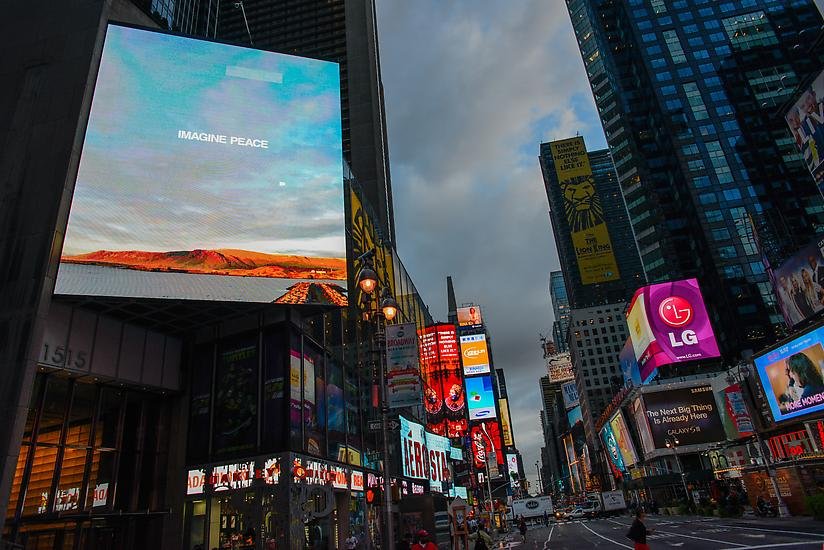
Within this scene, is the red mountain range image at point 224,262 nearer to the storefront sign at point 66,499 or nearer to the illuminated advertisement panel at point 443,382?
the storefront sign at point 66,499

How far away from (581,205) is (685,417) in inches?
3363

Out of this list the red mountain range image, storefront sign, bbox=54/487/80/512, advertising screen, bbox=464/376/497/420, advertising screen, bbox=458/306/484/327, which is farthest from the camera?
advertising screen, bbox=458/306/484/327

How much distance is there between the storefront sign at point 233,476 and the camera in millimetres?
23288

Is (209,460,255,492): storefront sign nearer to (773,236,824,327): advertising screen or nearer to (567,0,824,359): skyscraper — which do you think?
(773,236,824,327): advertising screen

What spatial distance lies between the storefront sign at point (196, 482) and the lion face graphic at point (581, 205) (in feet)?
441

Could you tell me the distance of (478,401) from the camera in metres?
85.0

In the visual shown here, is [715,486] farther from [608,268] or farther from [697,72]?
[697,72]

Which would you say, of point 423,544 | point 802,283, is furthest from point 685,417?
point 423,544

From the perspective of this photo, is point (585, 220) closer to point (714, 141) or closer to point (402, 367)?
point (714, 141)

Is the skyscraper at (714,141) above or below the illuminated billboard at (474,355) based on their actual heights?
above

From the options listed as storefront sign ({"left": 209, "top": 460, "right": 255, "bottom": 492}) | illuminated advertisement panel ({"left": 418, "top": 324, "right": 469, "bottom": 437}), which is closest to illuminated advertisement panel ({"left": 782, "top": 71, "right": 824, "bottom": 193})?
illuminated advertisement panel ({"left": 418, "top": 324, "right": 469, "bottom": 437})

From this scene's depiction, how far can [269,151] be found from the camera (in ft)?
88.1

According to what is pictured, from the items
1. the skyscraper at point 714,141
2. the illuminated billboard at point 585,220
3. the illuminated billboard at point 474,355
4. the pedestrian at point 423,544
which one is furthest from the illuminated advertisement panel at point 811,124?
the illuminated billboard at point 585,220

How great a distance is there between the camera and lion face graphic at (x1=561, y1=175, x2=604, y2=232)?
145m
